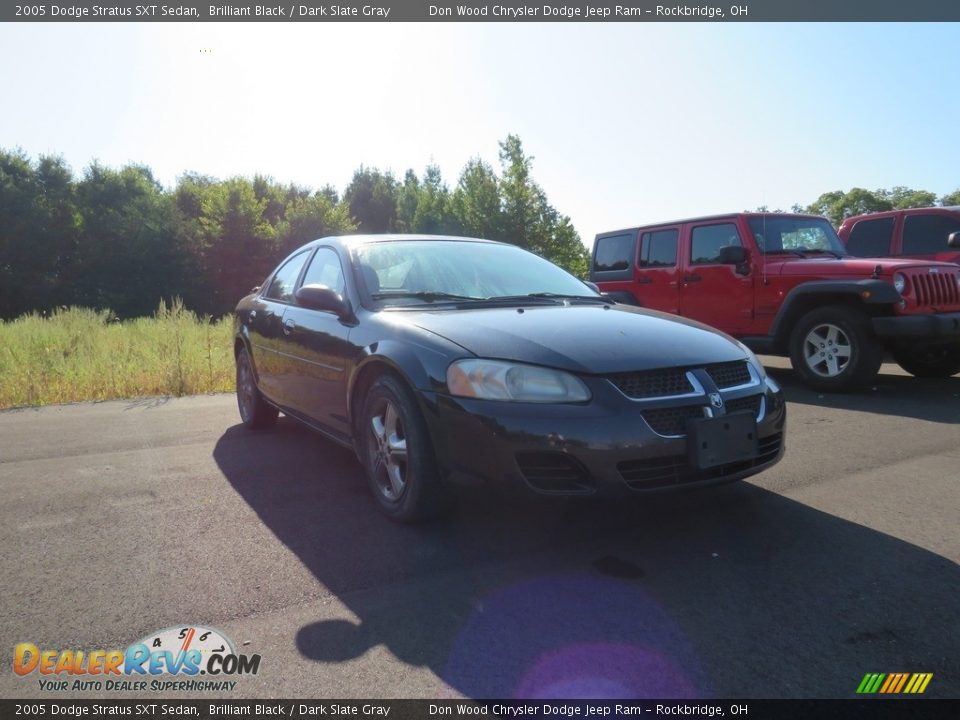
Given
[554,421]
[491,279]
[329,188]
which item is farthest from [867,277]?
[329,188]

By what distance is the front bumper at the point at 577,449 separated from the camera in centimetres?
261

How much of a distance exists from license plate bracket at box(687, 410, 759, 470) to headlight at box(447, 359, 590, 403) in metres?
0.47

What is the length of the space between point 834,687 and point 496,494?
1.31 m

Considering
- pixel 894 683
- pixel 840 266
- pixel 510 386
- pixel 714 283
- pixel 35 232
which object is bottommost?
pixel 894 683

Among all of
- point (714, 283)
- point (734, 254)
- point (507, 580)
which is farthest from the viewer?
point (714, 283)

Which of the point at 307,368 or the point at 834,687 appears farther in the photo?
the point at 307,368

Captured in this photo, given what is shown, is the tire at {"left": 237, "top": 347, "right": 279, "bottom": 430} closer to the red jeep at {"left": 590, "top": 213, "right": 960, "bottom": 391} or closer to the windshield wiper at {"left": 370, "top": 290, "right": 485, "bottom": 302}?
the windshield wiper at {"left": 370, "top": 290, "right": 485, "bottom": 302}

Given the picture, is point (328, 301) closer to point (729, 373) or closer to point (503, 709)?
point (729, 373)

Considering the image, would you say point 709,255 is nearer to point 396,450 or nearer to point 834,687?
point 396,450

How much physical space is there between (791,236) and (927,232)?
2.91m

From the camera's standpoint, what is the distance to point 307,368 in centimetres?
410

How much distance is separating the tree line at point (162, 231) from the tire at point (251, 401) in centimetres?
3783

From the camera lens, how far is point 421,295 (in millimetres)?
3699

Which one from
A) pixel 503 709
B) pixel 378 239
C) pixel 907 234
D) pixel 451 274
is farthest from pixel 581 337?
pixel 907 234
